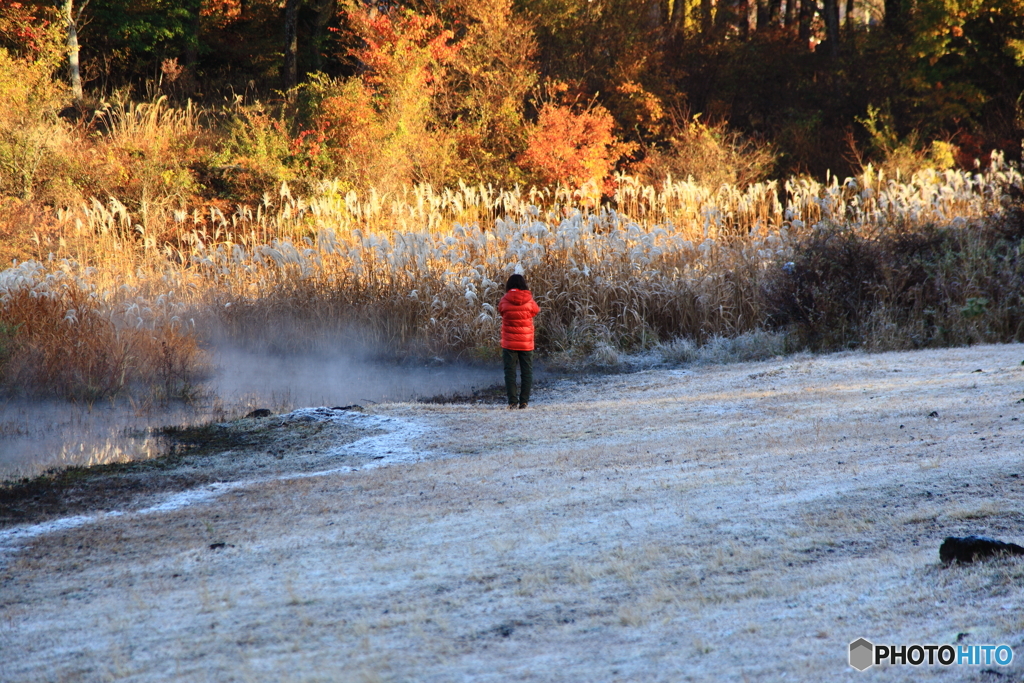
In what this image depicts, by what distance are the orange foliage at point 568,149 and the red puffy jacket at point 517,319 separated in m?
12.5

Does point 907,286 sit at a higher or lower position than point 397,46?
lower

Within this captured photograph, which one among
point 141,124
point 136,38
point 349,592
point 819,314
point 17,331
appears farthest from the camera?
point 136,38

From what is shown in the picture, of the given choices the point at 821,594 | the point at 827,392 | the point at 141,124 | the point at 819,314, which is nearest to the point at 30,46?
the point at 141,124

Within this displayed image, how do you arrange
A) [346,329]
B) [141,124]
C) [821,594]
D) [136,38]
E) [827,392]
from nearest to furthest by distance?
[821,594] → [827,392] → [346,329] → [141,124] → [136,38]

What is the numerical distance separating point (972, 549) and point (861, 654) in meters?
0.86

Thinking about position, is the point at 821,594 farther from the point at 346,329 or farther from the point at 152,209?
the point at 152,209

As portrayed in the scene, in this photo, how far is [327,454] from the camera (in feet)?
20.2

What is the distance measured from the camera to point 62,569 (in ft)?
13.1

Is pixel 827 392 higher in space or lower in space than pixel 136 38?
lower

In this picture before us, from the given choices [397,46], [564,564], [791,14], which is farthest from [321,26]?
[564,564]

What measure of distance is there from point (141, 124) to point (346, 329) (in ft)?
37.3

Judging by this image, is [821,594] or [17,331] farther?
[17,331]

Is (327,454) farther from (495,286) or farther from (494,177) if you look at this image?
(494,177)

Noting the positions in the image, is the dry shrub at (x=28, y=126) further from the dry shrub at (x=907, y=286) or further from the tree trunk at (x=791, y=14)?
the tree trunk at (x=791, y=14)
